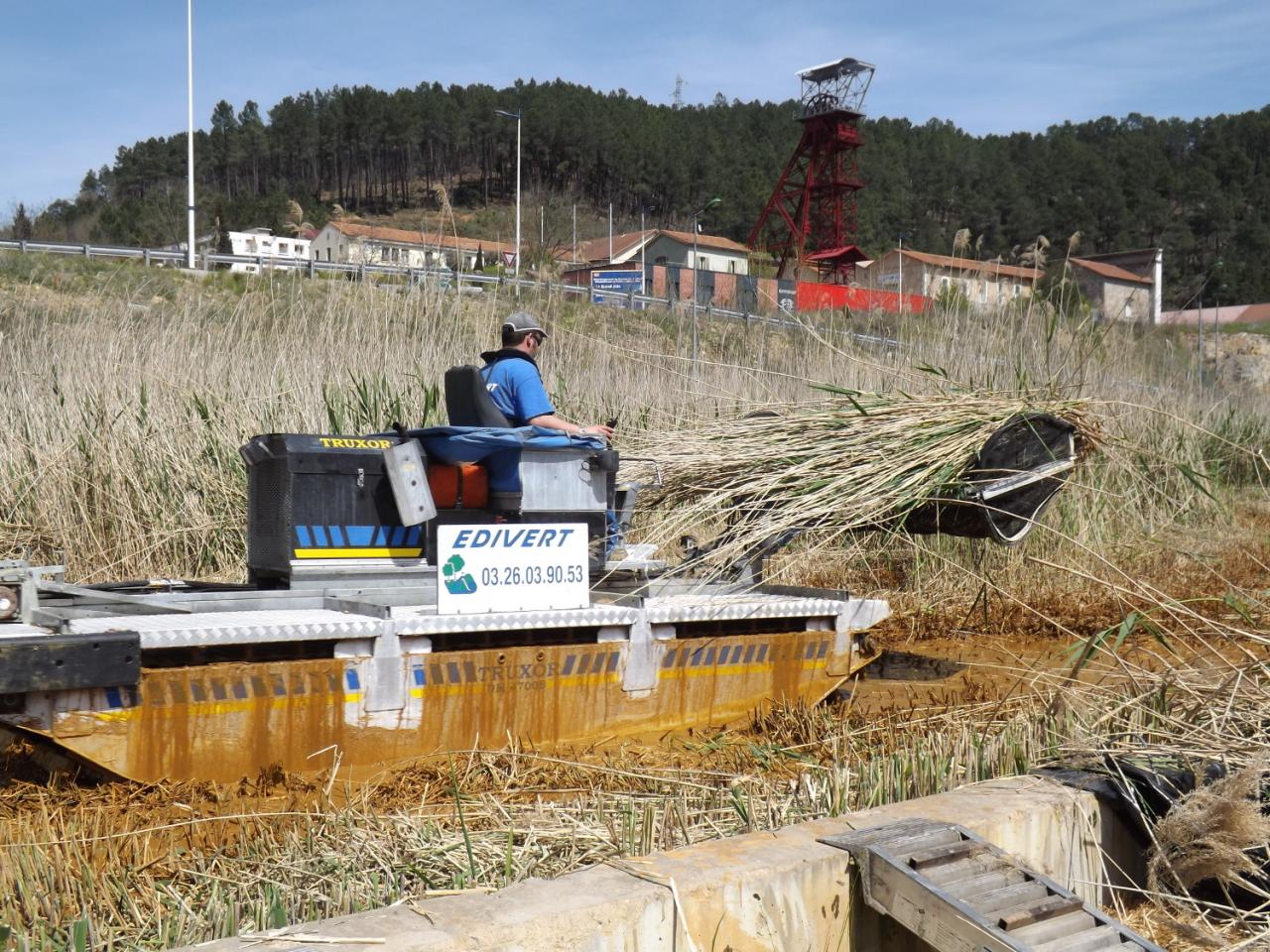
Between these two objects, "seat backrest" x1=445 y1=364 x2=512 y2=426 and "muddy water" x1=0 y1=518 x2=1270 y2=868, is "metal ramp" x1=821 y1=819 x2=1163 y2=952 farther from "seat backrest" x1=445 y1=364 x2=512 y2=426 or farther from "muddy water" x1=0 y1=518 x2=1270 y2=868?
"seat backrest" x1=445 y1=364 x2=512 y2=426

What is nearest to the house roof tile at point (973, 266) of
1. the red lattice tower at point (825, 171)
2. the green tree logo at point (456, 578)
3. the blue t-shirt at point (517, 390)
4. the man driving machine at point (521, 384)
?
the man driving machine at point (521, 384)

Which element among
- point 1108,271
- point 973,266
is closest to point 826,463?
point 973,266

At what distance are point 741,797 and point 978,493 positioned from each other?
2795 millimetres

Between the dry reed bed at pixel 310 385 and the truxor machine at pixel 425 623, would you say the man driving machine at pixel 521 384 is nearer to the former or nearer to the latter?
the truxor machine at pixel 425 623

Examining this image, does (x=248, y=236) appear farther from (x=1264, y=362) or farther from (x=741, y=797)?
(x=741, y=797)

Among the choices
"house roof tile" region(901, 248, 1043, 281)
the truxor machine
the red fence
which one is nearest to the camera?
the truxor machine

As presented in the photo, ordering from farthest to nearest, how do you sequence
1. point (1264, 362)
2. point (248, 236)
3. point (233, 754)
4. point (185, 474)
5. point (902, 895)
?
point (248, 236)
point (1264, 362)
point (185, 474)
point (233, 754)
point (902, 895)

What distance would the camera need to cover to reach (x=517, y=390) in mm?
6227

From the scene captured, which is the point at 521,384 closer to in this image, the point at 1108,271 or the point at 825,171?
the point at 1108,271

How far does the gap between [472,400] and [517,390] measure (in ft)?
1.18

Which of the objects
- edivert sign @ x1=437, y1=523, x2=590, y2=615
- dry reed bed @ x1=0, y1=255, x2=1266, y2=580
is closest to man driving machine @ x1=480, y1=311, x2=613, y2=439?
edivert sign @ x1=437, y1=523, x2=590, y2=615

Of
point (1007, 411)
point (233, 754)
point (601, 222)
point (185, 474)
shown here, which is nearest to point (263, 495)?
point (233, 754)

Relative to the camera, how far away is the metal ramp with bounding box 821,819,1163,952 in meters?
2.83

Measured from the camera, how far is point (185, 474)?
27.0ft
